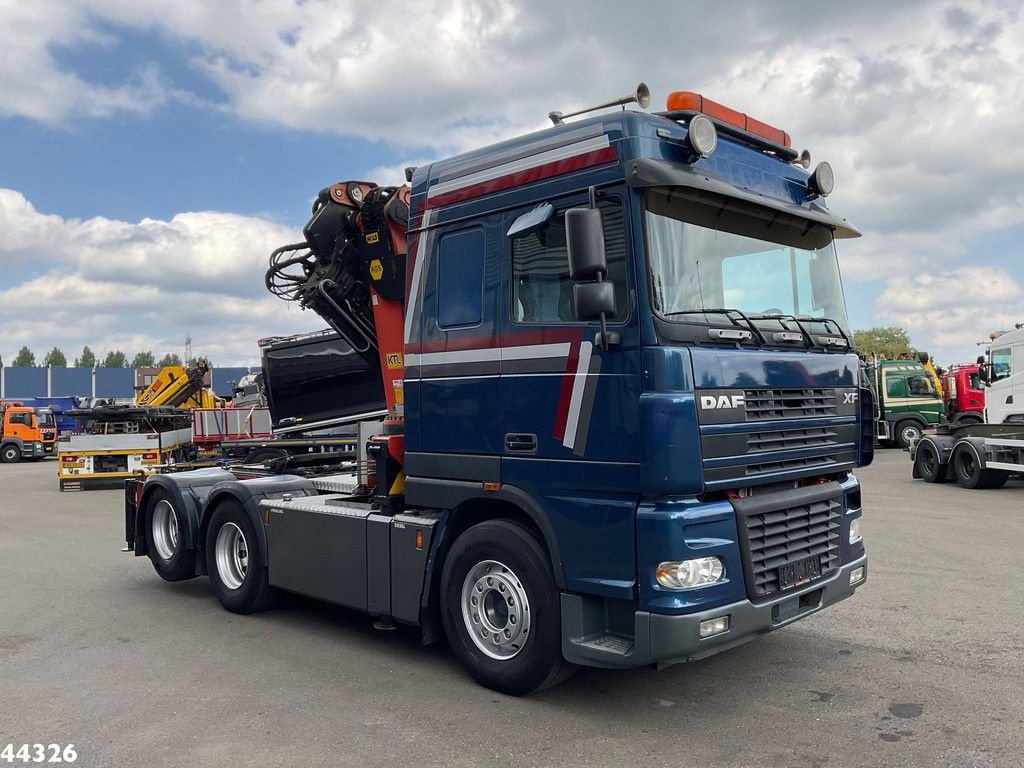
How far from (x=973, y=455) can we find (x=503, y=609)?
1477 cm

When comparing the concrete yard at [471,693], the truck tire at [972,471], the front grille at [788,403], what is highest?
the front grille at [788,403]

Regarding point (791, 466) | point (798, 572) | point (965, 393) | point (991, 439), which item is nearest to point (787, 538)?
point (798, 572)

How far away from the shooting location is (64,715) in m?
5.20

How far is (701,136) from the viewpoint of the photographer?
196 inches

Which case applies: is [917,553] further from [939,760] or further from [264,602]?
[264,602]

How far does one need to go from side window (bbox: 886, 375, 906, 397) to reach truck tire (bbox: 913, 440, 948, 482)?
33.3 feet

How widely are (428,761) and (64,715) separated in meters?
2.37

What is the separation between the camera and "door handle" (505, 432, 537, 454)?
5.27m

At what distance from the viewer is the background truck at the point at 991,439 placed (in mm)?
16531

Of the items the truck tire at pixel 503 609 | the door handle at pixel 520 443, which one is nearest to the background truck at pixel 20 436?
the truck tire at pixel 503 609

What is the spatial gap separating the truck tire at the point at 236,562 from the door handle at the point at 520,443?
3.16m

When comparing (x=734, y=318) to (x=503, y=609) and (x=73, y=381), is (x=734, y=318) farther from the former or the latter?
(x=73, y=381)

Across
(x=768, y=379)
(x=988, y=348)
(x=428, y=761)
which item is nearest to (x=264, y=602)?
(x=428, y=761)

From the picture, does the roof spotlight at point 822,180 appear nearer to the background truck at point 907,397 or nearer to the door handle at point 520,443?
the door handle at point 520,443
